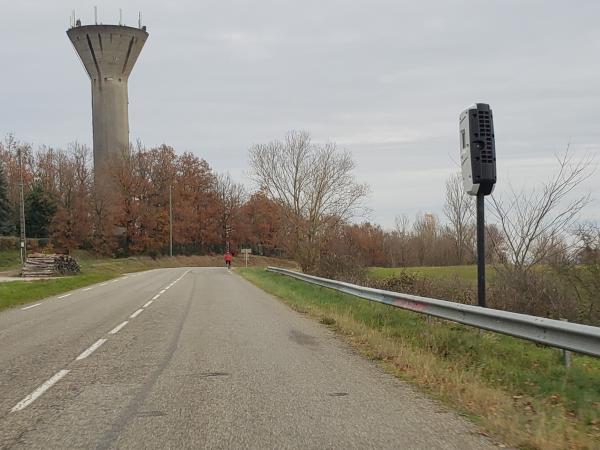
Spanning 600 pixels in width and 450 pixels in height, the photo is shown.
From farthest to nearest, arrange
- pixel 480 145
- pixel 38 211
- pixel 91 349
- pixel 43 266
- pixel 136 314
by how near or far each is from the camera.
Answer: pixel 38 211 → pixel 43 266 → pixel 136 314 → pixel 480 145 → pixel 91 349

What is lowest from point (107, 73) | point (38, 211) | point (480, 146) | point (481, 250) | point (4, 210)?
point (481, 250)

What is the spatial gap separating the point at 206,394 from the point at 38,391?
1952mm

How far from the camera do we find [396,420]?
572cm

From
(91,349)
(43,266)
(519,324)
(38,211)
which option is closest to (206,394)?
(519,324)

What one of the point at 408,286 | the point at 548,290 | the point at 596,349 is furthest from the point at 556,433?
the point at 408,286

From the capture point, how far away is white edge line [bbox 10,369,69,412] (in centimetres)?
638

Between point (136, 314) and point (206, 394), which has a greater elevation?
point (206, 394)

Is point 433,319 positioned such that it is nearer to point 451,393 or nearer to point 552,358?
point 552,358

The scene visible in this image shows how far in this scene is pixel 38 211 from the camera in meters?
69.9

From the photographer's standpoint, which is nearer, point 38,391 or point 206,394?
point 206,394

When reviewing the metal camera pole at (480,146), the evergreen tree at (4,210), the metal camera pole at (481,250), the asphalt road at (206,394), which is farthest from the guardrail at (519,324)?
the evergreen tree at (4,210)

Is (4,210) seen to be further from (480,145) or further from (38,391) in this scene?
(38,391)

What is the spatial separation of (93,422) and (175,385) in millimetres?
1649

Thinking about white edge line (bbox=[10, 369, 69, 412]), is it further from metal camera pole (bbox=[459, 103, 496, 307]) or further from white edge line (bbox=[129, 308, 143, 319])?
metal camera pole (bbox=[459, 103, 496, 307])
